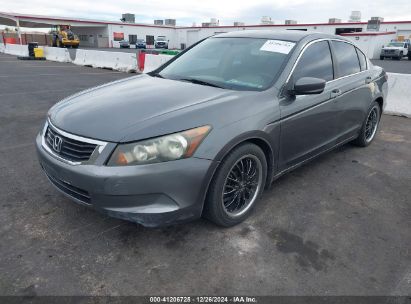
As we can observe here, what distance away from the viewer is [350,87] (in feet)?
13.2

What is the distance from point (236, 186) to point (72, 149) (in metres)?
1.34

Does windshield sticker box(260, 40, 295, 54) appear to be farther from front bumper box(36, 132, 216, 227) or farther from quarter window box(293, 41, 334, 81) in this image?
front bumper box(36, 132, 216, 227)

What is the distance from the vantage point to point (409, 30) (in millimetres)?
38531

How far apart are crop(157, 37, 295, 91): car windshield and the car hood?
9.5 inches

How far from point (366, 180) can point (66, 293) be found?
11.0 ft

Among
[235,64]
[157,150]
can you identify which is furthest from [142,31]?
[157,150]

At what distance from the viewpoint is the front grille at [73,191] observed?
2.40 metres

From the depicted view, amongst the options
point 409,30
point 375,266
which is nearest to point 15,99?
point 375,266

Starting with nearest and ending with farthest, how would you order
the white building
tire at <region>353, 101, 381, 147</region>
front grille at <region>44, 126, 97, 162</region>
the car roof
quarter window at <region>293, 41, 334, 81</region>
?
front grille at <region>44, 126, 97, 162</region> < quarter window at <region>293, 41, 334, 81</region> < the car roof < tire at <region>353, 101, 381, 147</region> < the white building

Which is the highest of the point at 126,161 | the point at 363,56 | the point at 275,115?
the point at 363,56

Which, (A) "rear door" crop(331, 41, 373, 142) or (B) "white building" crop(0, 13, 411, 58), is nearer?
(A) "rear door" crop(331, 41, 373, 142)

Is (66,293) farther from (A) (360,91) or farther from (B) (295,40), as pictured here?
(A) (360,91)

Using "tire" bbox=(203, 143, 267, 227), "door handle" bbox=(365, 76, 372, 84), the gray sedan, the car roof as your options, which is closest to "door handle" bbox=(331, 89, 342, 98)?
the gray sedan

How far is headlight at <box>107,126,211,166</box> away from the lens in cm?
225
